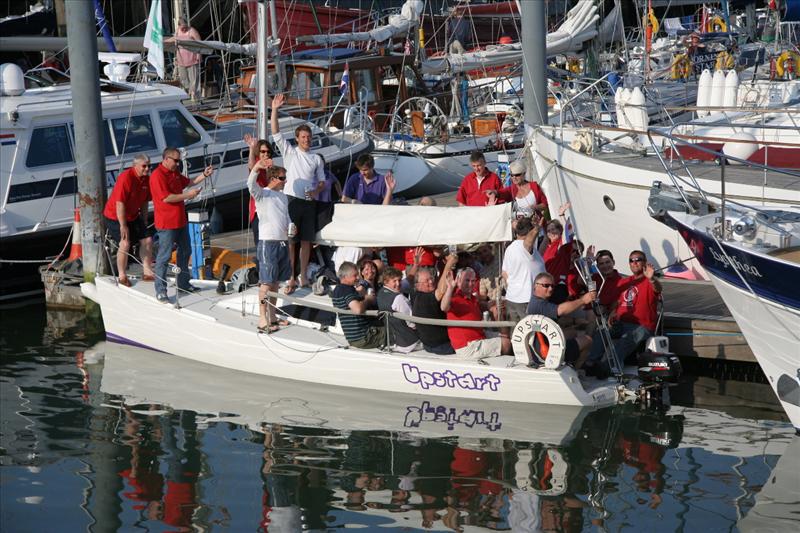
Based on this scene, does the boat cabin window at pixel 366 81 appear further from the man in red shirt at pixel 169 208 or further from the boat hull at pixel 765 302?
the boat hull at pixel 765 302

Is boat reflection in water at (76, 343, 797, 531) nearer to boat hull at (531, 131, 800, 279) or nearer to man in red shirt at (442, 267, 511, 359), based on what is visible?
man in red shirt at (442, 267, 511, 359)

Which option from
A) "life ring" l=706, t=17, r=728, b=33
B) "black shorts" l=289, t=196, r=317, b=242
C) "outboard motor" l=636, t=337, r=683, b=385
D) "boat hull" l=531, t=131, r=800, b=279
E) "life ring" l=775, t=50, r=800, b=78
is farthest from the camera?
"life ring" l=706, t=17, r=728, b=33

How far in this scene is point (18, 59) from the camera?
3020 centimetres

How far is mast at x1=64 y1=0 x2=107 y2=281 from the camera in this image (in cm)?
1345

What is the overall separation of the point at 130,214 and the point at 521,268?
15.5ft

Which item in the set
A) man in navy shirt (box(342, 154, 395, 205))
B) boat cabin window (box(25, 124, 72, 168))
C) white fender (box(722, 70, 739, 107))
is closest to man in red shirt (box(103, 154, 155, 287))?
man in navy shirt (box(342, 154, 395, 205))

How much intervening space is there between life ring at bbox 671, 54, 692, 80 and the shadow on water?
13.3 metres

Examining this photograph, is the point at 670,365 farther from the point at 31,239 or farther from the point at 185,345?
the point at 31,239

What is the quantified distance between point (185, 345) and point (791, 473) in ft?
20.6

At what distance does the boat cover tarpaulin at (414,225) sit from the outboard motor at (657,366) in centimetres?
166

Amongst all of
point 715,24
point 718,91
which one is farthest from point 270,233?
point 715,24

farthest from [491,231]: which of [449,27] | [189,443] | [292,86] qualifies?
[449,27]

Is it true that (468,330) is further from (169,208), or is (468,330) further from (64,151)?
(64,151)

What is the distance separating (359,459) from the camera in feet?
31.2
